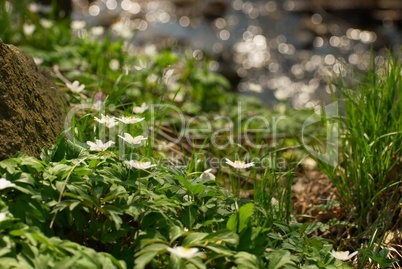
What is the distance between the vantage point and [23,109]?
240 cm

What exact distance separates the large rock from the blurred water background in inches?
191

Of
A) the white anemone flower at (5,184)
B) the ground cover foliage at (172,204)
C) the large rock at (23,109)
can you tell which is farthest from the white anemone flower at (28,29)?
the white anemone flower at (5,184)

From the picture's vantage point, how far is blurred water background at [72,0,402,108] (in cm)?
794

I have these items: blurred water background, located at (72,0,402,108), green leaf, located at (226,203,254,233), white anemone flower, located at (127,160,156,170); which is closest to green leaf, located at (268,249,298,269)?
green leaf, located at (226,203,254,233)

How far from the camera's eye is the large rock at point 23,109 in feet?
7.39

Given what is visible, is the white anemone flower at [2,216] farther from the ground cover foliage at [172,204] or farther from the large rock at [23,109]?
the large rock at [23,109]

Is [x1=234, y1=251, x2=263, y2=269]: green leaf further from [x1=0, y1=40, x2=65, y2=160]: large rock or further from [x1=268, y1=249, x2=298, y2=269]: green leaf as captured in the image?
[x1=0, y1=40, x2=65, y2=160]: large rock

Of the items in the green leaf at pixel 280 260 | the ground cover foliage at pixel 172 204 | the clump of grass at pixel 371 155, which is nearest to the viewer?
the ground cover foliage at pixel 172 204

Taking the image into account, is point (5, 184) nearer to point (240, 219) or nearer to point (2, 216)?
point (2, 216)

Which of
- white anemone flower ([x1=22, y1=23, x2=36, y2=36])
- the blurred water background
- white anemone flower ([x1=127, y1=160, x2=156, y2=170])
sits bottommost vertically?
the blurred water background

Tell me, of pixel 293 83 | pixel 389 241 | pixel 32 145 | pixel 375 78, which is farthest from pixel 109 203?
pixel 293 83

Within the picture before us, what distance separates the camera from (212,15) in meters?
9.26

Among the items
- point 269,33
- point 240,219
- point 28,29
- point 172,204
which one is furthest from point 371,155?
point 269,33

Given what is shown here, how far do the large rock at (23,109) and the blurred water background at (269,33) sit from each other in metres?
4.86
